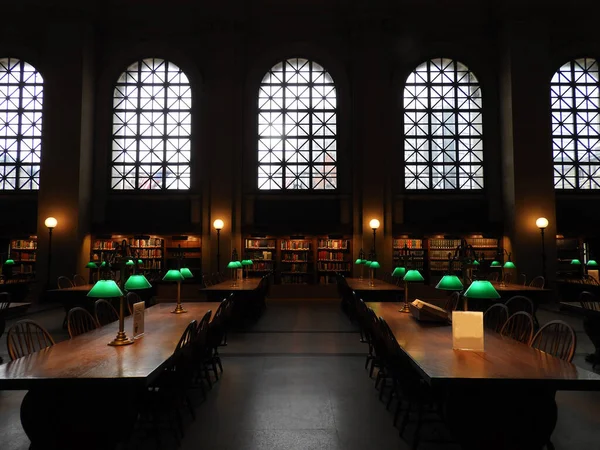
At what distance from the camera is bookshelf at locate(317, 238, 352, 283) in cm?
1369

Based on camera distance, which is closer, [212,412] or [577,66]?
[212,412]

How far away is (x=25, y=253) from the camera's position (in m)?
13.8

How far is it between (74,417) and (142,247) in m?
11.4

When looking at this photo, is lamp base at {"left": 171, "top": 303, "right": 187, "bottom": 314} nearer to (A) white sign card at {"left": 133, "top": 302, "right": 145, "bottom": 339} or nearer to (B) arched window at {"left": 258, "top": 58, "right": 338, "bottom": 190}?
(A) white sign card at {"left": 133, "top": 302, "right": 145, "bottom": 339}

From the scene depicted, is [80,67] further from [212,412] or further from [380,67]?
[212,412]

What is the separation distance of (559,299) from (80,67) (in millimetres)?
15792

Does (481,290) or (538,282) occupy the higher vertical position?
(481,290)

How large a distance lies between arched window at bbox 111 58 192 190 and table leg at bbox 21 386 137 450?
1169 cm

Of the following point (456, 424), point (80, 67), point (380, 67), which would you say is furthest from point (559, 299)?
point (80, 67)

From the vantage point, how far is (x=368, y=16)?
13.7m

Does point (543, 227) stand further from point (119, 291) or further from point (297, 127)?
point (119, 291)

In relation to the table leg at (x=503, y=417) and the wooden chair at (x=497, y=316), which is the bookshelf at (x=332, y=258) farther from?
the table leg at (x=503, y=417)

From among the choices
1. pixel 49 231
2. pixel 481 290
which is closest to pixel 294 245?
pixel 49 231

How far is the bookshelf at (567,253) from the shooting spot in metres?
13.6
